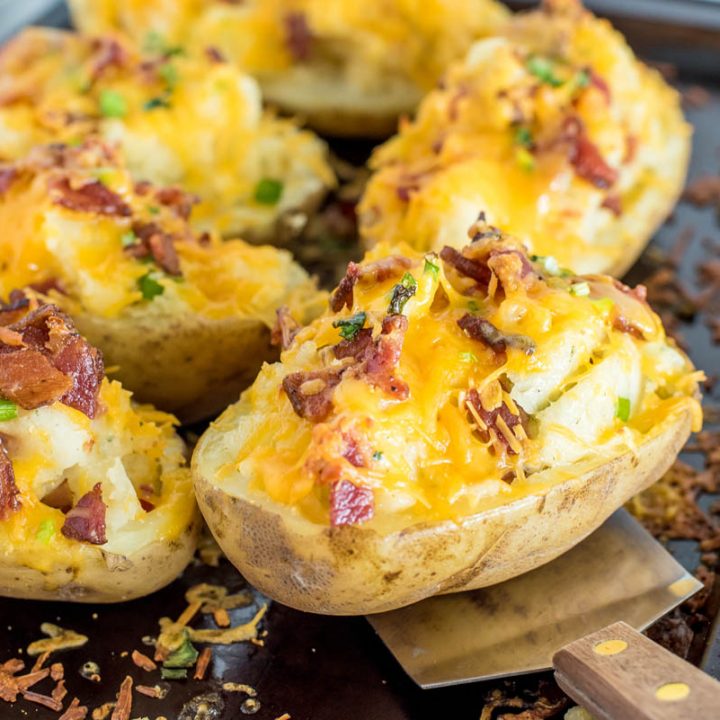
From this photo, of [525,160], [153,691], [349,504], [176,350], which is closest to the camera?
[349,504]

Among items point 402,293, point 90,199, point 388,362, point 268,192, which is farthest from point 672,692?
point 268,192

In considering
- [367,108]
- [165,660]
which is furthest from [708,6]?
[165,660]

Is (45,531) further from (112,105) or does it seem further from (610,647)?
(112,105)

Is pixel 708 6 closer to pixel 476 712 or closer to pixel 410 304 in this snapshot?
pixel 410 304

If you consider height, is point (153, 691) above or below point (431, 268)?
below

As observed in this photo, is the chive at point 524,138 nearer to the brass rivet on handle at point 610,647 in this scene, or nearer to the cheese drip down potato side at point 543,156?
the cheese drip down potato side at point 543,156

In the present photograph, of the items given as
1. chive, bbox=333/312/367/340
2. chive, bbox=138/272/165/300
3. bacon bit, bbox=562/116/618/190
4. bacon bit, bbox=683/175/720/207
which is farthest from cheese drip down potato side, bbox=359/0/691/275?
chive, bbox=333/312/367/340
